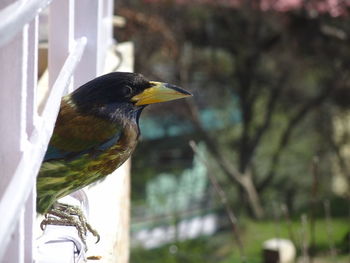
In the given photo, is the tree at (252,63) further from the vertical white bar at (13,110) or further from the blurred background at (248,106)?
the vertical white bar at (13,110)

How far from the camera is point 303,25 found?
921cm

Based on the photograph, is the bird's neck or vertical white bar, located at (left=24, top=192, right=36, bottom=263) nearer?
vertical white bar, located at (left=24, top=192, right=36, bottom=263)

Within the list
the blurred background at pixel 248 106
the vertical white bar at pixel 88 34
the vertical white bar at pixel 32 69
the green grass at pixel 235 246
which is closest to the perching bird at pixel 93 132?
the vertical white bar at pixel 32 69

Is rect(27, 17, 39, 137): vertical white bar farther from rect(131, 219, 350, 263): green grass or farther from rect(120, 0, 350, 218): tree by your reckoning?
rect(120, 0, 350, 218): tree

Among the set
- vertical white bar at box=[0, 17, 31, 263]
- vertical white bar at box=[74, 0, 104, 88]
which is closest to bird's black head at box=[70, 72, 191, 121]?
vertical white bar at box=[0, 17, 31, 263]

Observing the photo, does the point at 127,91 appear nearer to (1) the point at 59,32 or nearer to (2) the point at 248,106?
(1) the point at 59,32

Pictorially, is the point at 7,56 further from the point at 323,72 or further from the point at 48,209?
the point at 323,72

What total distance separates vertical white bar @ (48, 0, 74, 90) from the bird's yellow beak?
51 cm

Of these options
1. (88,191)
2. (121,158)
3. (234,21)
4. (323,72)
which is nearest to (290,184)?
(323,72)

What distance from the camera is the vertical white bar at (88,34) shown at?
8.61ft

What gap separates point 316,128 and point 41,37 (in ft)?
17.3

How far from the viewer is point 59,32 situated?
226 cm

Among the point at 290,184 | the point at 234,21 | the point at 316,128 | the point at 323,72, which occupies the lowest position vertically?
the point at 290,184

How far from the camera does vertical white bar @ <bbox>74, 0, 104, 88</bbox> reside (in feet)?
8.61
